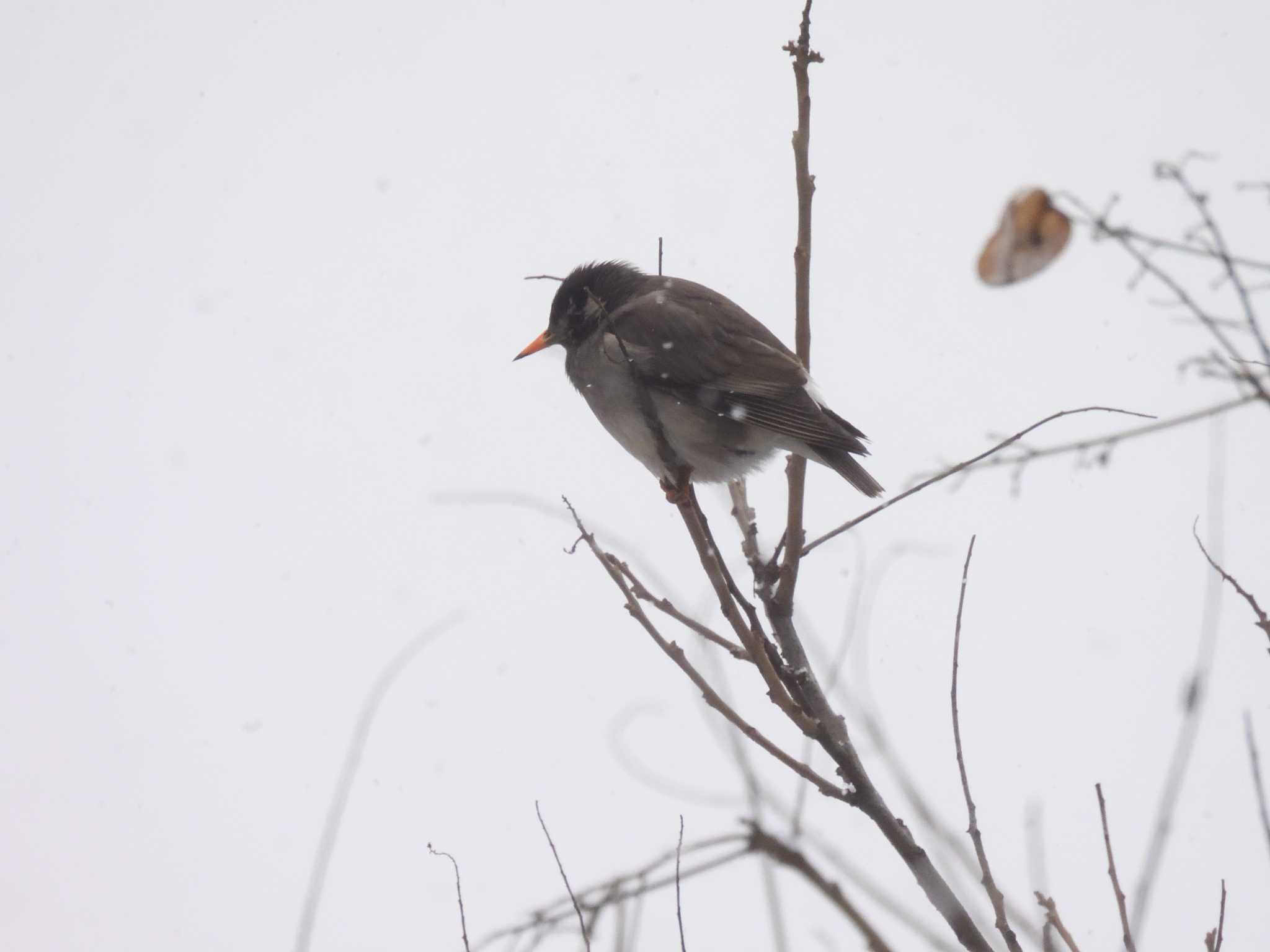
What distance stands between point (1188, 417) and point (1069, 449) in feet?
1.88

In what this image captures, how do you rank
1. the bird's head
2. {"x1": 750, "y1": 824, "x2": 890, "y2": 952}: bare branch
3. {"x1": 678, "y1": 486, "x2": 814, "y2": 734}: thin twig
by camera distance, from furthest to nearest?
the bird's head, {"x1": 678, "y1": 486, "x2": 814, "y2": 734}: thin twig, {"x1": 750, "y1": 824, "x2": 890, "y2": 952}: bare branch

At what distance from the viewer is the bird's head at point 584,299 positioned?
224 inches

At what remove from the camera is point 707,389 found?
16.6ft

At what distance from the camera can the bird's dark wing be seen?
15.6 feet

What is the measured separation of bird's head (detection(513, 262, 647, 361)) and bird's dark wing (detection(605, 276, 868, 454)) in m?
0.20

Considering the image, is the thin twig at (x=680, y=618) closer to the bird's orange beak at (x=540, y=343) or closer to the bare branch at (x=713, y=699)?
the bare branch at (x=713, y=699)

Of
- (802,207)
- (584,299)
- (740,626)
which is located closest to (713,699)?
(740,626)

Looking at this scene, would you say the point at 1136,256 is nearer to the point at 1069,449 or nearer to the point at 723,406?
the point at 1069,449

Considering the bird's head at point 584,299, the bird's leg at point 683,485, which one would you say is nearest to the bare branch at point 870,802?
the bird's leg at point 683,485

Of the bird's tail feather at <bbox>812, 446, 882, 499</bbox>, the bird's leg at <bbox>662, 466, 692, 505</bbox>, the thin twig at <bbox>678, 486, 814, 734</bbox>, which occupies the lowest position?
the thin twig at <bbox>678, 486, 814, 734</bbox>

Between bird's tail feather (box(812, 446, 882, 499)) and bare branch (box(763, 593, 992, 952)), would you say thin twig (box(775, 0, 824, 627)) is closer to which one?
bare branch (box(763, 593, 992, 952))

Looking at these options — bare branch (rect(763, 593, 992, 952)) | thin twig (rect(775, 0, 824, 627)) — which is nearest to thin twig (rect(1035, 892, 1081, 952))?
bare branch (rect(763, 593, 992, 952))

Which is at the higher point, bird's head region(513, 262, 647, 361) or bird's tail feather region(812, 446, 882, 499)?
bird's head region(513, 262, 647, 361)

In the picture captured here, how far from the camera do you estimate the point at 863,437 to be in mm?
4949
